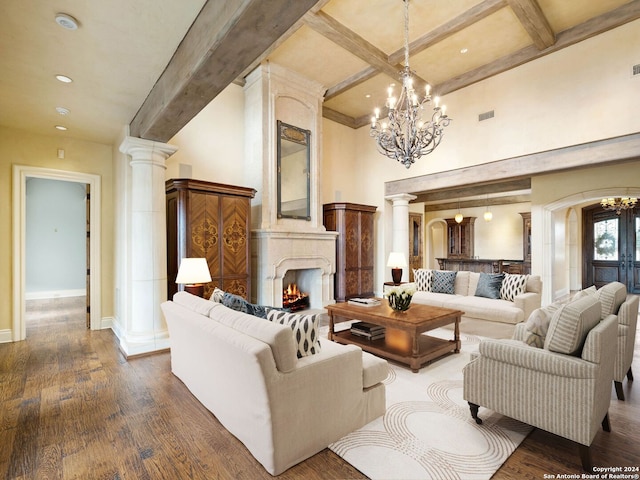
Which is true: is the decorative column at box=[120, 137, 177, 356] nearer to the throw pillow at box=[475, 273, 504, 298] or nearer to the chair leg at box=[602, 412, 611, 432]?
the chair leg at box=[602, 412, 611, 432]

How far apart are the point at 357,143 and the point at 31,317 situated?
7.48 m

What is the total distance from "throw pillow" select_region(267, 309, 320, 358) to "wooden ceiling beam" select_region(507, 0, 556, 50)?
4.70m

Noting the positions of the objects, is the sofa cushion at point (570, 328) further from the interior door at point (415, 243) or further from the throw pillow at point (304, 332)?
the interior door at point (415, 243)

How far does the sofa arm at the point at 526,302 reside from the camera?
15.0 feet

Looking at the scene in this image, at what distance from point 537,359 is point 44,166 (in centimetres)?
605

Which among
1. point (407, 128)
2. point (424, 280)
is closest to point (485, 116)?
point (407, 128)

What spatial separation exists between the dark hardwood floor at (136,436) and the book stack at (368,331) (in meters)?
1.83

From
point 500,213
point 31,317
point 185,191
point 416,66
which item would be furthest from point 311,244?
point 500,213

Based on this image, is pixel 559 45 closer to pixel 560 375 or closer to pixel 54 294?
pixel 560 375

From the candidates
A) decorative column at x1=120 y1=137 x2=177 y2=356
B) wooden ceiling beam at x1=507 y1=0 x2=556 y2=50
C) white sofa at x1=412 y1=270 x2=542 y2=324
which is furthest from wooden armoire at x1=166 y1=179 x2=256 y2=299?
wooden ceiling beam at x1=507 y1=0 x2=556 y2=50

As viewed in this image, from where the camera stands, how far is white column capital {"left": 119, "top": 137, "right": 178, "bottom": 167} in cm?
375

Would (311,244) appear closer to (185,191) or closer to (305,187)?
(305,187)

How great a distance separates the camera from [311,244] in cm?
611

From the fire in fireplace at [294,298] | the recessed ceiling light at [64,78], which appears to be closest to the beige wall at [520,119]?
the recessed ceiling light at [64,78]
